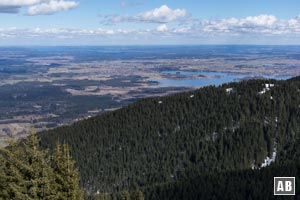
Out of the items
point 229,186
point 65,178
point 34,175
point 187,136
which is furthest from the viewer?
point 187,136

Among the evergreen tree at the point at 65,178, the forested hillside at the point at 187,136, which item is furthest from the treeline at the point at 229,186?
the evergreen tree at the point at 65,178

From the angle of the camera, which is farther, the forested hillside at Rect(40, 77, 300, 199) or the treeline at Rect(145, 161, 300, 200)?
the forested hillside at Rect(40, 77, 300, 199)

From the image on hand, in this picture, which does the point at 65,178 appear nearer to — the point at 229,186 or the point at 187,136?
the point at 229,186

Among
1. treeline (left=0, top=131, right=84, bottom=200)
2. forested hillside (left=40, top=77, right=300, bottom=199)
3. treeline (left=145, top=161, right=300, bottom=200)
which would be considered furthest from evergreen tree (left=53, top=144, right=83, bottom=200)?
forested hillside (left=40, top=77, right=300, bottom=199)

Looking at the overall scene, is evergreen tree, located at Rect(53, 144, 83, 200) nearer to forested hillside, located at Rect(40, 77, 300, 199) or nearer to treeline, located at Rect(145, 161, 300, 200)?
treeline, located at Rect(145, 161, 300, 200)

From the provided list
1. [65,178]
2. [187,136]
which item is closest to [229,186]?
[187,136]

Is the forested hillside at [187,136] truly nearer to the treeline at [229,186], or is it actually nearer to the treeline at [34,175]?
the treeline at [229,186]
